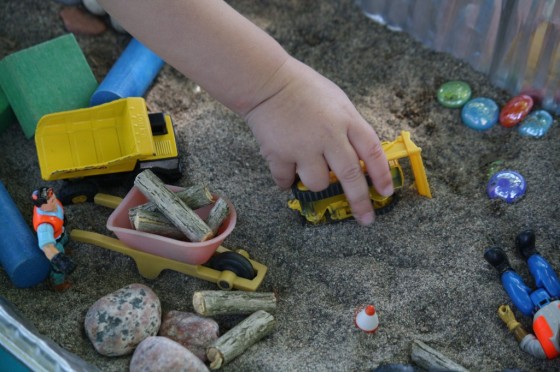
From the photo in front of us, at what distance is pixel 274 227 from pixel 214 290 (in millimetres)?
197

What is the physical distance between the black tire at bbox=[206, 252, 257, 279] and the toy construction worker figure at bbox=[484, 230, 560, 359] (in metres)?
0.42

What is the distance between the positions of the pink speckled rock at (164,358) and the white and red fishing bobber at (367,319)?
0.26 meters

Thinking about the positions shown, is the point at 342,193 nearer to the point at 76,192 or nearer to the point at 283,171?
the point at 283,171

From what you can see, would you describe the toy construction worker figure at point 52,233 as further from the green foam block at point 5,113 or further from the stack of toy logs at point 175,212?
the green foam block at point 5,113

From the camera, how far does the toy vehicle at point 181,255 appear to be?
122 cm

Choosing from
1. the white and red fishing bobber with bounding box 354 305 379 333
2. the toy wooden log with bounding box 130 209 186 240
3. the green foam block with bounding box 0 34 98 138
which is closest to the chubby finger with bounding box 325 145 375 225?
the white and red fishing bobber with bounding box 354 305 379 333

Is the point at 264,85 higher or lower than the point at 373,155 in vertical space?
higher

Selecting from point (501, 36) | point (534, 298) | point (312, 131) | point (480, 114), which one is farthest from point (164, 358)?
point (501, 36)

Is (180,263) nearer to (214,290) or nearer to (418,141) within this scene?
(214,290)

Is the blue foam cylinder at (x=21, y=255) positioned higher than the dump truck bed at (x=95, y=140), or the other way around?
the dump truck bed at (x=95, y=140)

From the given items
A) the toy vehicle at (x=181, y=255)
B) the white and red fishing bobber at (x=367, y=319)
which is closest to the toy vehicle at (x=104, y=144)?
the toy vehicle at (x=181, y=255)

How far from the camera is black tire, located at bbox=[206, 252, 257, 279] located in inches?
49.3

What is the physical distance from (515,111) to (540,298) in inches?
19.5

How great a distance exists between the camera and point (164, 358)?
3.53ft
